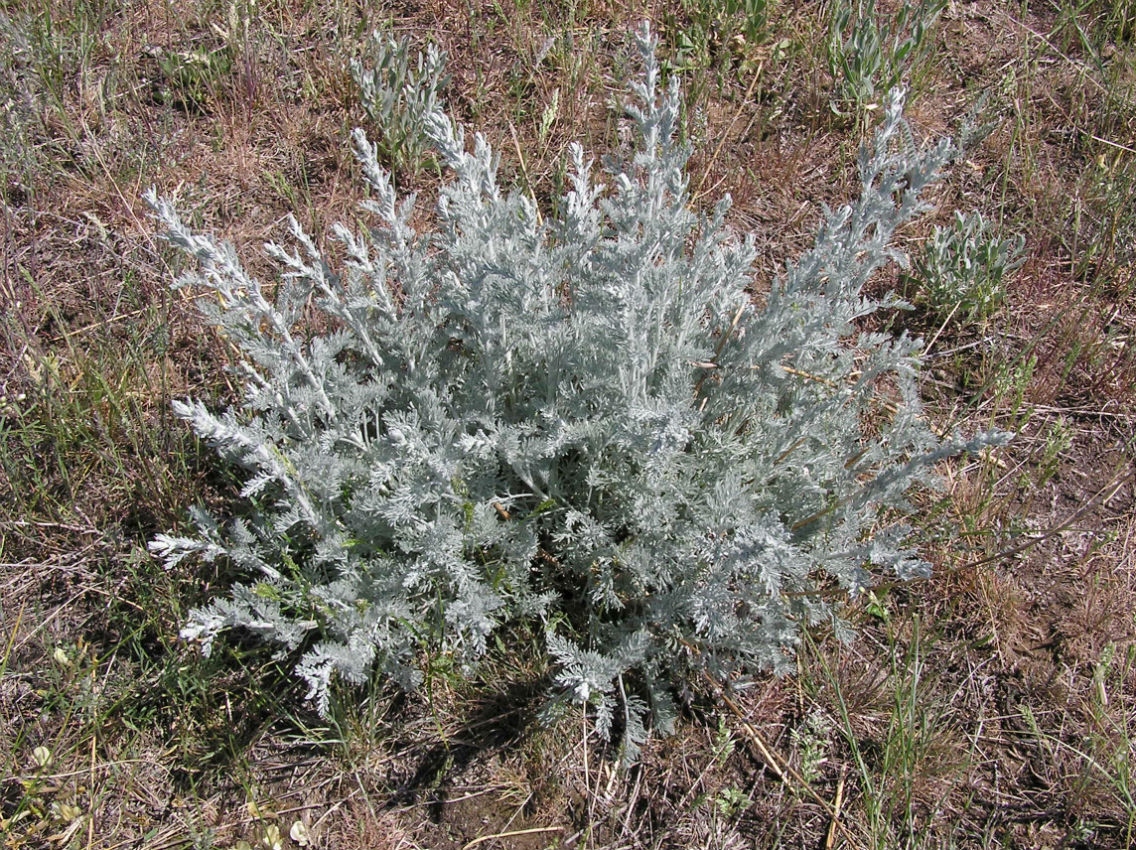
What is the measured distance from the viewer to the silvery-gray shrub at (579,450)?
8.23ft

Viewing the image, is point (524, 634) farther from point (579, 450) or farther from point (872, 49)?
point (872, 49)

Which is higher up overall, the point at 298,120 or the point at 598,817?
the point at 298,120

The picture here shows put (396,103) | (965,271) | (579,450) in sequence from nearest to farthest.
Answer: (579,450) → (965,271) → (396,103)

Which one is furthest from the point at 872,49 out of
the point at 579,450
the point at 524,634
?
the point at 524,634

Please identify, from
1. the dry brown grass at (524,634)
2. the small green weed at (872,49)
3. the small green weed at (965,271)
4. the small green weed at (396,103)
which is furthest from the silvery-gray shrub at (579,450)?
the small green weed at (872,49)

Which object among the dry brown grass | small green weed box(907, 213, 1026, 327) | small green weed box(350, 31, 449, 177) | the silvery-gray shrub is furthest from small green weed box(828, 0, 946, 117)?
small green weed box(350, 31, 449, 177)

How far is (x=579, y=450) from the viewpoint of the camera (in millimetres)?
2787

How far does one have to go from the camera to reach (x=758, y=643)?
8.71ft

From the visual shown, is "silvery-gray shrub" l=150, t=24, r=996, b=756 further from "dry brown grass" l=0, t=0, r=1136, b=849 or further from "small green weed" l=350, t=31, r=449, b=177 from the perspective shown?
"small green weed" l=350, t=31, r=449, b=177

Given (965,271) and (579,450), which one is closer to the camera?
(579,450)

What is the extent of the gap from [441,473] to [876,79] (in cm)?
294

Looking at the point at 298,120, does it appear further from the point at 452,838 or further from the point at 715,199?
the point at 452,838

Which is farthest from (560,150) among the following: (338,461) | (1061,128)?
(1061,128)

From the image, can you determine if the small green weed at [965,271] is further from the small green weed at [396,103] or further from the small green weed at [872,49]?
the small green weed at [396,103]
